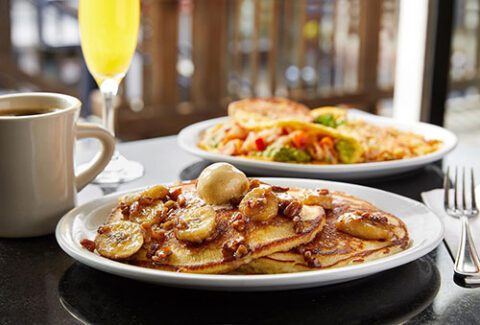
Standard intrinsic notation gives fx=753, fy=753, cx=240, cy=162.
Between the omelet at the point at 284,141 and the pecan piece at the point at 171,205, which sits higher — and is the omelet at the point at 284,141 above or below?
below

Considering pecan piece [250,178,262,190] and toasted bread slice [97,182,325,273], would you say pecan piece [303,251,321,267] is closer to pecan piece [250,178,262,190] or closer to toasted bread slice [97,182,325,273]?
toasted bread slice [97,182,325,273]

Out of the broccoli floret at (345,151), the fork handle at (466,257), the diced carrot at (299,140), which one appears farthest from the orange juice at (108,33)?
the fork handle at (466,257)

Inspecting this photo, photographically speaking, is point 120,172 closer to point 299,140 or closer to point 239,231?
point 299,140

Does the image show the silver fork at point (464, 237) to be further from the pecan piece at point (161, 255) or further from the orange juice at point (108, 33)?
the orange juice at point (108, 33)

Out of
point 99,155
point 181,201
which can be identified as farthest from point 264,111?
point 181,201

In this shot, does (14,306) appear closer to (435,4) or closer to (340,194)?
(340,194)

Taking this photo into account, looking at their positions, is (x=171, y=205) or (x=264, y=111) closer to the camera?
(x=171, y=205)
